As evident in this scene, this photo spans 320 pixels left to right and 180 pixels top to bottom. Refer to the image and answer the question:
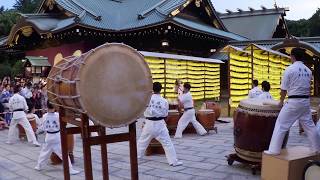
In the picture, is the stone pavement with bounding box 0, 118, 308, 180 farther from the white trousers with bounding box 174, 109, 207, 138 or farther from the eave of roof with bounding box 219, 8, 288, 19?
the eave of roof with bounding box 219, 8, 288, 19

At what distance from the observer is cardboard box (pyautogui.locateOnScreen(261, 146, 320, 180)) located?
13.2 ft

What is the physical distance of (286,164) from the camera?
4.04 metres

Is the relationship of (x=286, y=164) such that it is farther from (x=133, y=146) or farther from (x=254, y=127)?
(x=133, y=146)

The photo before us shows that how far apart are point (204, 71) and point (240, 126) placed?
38.2 ft

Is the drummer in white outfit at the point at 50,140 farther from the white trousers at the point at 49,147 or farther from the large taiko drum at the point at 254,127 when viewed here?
the large taiko drum at the point at 254,127

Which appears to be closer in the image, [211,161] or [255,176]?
[255,176]

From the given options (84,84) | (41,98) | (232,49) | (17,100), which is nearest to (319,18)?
(232,49)

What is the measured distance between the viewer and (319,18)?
36.8 m

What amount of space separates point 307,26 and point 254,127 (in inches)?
1444

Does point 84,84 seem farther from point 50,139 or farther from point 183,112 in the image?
point 183,112

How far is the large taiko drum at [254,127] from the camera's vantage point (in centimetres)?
471

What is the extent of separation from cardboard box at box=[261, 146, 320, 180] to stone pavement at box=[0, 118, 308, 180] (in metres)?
0.49


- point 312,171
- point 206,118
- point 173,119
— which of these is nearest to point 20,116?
point 173,119

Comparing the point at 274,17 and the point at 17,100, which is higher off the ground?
the point at 274,17
